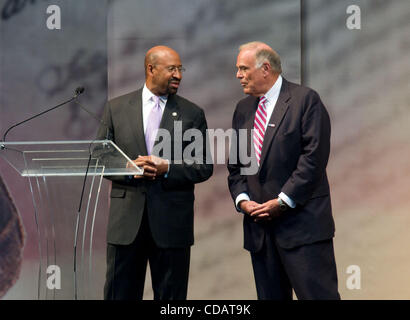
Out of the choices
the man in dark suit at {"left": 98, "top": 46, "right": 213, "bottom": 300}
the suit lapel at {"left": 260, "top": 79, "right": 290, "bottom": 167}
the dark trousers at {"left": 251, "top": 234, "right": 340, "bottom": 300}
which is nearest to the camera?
the dark trousers at {"left": 251, "top": 234, "right": 340, "bottom": 300}

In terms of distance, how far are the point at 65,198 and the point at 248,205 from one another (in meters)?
1.01

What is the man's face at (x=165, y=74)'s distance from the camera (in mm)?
3643

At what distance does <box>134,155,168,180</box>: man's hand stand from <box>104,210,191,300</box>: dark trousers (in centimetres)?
25

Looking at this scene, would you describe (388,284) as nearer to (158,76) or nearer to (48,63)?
(158,76)

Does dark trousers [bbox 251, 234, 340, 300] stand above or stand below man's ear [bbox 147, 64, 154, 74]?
below

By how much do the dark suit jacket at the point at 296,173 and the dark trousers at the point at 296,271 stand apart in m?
0.05

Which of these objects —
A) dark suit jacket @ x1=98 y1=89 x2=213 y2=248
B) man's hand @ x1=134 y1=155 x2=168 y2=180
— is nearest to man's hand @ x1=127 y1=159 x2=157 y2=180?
man's hand @ x1=134 y1=155 x2=168 y2=180

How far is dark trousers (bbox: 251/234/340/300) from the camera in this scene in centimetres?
326

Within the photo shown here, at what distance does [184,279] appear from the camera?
3.55 meters

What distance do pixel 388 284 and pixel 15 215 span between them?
9.61 ft

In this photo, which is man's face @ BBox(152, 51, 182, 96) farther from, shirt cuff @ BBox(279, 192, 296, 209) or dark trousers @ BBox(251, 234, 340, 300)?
dark trousers @ BBox(251, 234, 340, 300)

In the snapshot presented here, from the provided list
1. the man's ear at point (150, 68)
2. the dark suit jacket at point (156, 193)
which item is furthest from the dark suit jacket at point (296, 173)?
the man's ear at point (150, 68)

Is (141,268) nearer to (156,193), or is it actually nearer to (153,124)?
(156,193)

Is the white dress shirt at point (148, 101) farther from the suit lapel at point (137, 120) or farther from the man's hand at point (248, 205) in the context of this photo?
the man's hand at point (248, 205)
